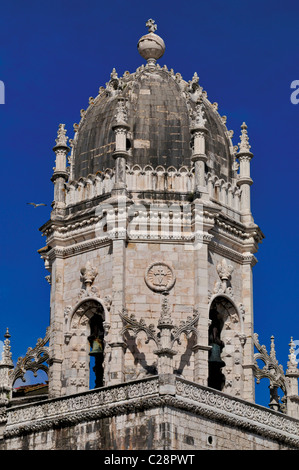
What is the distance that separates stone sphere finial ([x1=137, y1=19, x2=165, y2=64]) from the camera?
5834cm

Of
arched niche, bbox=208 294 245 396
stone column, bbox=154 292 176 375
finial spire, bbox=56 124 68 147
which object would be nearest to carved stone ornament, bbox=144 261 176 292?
arched niche, bbox=208 294 245 396

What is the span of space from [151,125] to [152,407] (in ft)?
37.6

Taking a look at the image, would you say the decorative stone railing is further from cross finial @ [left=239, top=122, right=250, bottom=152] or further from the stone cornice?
the stone cornice

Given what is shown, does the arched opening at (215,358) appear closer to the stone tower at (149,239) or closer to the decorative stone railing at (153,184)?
the stone tower at (149,239)

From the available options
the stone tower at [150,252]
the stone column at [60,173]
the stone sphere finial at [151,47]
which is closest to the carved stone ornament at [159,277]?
the stone tower at [150,252]

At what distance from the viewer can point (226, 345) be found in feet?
178

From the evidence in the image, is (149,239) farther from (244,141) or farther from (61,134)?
(244,141)

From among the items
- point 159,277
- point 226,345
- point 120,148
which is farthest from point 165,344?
point 120,148

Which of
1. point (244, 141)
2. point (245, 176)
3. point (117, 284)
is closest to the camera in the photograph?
point (117, 284)

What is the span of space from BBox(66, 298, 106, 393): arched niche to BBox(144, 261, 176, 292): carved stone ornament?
1.85m

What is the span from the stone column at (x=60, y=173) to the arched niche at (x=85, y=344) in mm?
3944

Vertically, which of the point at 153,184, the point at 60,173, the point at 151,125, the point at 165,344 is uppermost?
the point at 151,125

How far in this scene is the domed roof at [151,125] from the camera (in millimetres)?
55125
